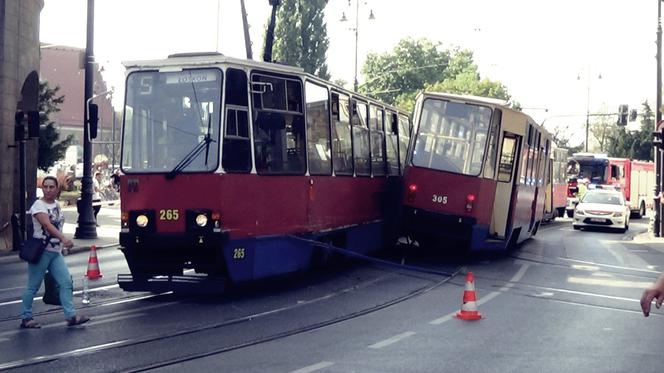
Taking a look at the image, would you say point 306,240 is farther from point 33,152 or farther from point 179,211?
point 33,152

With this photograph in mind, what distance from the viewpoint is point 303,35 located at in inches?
2386

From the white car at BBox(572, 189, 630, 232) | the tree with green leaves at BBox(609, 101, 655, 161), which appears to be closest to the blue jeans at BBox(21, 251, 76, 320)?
the white car at BBox(572, 189, 630, 232)

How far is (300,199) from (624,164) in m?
44.7

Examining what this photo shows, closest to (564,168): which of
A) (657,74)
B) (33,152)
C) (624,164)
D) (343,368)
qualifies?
(657,74)

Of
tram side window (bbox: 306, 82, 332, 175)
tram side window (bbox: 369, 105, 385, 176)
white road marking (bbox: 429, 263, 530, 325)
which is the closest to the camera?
white road marking (bbox: 429, 263, 530, 325)

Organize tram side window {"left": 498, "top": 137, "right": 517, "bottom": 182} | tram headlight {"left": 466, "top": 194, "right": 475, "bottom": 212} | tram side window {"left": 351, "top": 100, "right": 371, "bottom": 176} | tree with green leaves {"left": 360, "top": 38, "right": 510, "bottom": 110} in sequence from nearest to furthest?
1. tram side window {"left": 351, "top": 100, "right": 371, "bottom": 176}
2. tram headlight {"left": 466, "top": 194, "right": 475, "bottom": 212}
3. tram side window {"left": 498, "top": 137, "right": 517, "bottom": 182}
4. tree with green leaves {"left": 360, "top": 38, "right": 510, "bottom": 110}

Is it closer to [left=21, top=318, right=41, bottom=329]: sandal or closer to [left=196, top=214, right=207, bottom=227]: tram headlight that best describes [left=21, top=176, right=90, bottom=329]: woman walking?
[left=21, top=318, right=41, bottom=329]: sandal

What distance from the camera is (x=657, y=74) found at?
118 ft

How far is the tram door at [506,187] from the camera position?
1933cm

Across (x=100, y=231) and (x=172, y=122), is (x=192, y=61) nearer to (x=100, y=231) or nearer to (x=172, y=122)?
(x=172, y=122)

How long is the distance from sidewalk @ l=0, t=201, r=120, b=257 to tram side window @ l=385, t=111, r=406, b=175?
641 cm

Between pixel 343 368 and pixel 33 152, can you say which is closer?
pixel 343 368

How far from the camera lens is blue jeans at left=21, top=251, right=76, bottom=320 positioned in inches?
418

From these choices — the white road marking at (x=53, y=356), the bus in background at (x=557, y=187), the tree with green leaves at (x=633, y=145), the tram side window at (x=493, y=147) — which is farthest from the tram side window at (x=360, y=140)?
the tree with green leaves at (x=633, y=145)
